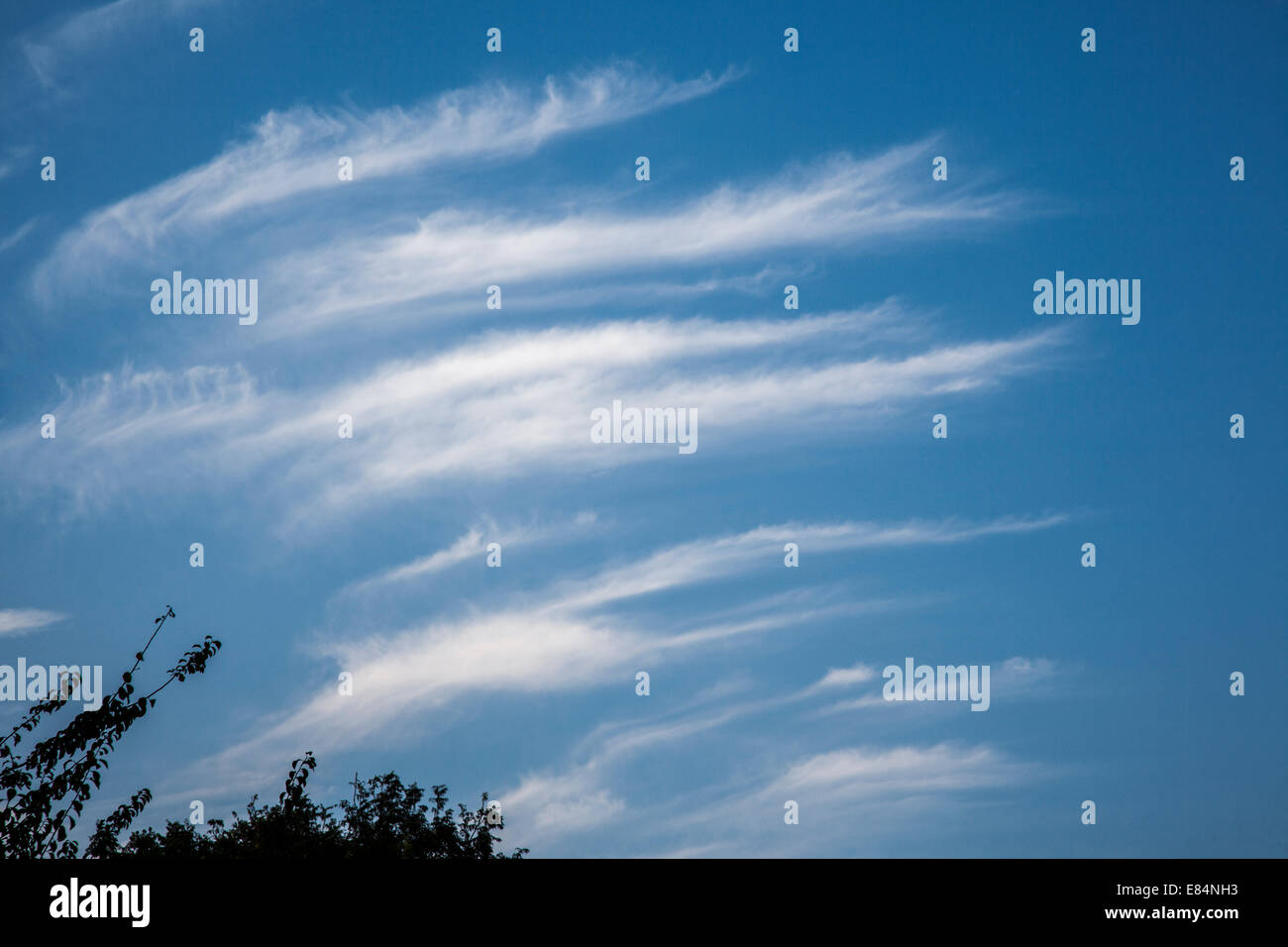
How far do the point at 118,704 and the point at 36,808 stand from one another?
3.81 ft
